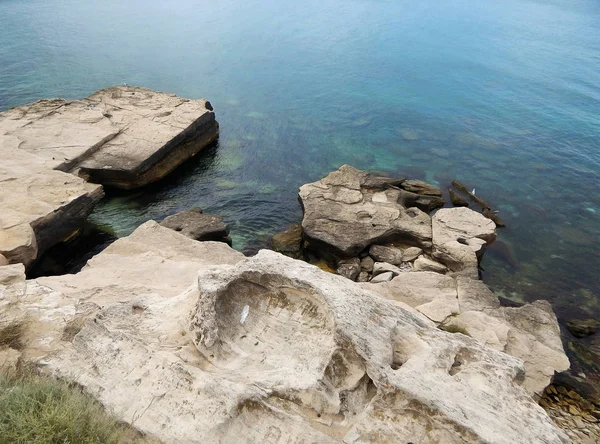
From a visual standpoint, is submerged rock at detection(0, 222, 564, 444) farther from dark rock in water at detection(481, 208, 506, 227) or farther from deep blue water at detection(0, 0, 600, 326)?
dark rock in water at detection(481, 208, 506, 227)

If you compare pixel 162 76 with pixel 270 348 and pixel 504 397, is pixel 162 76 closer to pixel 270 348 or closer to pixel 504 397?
pixel 270 348

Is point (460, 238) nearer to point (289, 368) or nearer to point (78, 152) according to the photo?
point (289, 368)

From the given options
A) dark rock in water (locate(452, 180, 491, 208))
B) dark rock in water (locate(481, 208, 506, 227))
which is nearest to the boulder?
dark rock in water (locate(481, 208, 506, 227))

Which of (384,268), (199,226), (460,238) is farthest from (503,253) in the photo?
(199,226)

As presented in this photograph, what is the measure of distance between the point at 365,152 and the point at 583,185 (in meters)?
8.00

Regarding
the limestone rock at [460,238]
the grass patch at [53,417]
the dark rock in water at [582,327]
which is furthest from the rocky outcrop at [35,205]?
the dark rock in water at [582,327]

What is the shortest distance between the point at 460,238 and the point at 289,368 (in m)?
8.26

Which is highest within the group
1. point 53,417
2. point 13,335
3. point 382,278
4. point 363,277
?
point 53,417

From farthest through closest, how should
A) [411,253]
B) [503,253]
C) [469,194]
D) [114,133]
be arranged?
[469,194], [114,133], [503,253], [411,253]

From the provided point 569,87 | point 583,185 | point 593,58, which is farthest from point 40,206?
point 593,58

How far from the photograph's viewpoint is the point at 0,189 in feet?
36.7

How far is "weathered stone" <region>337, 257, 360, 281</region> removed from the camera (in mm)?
11328

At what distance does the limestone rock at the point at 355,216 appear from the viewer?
12016 mm

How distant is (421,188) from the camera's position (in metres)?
15.2
